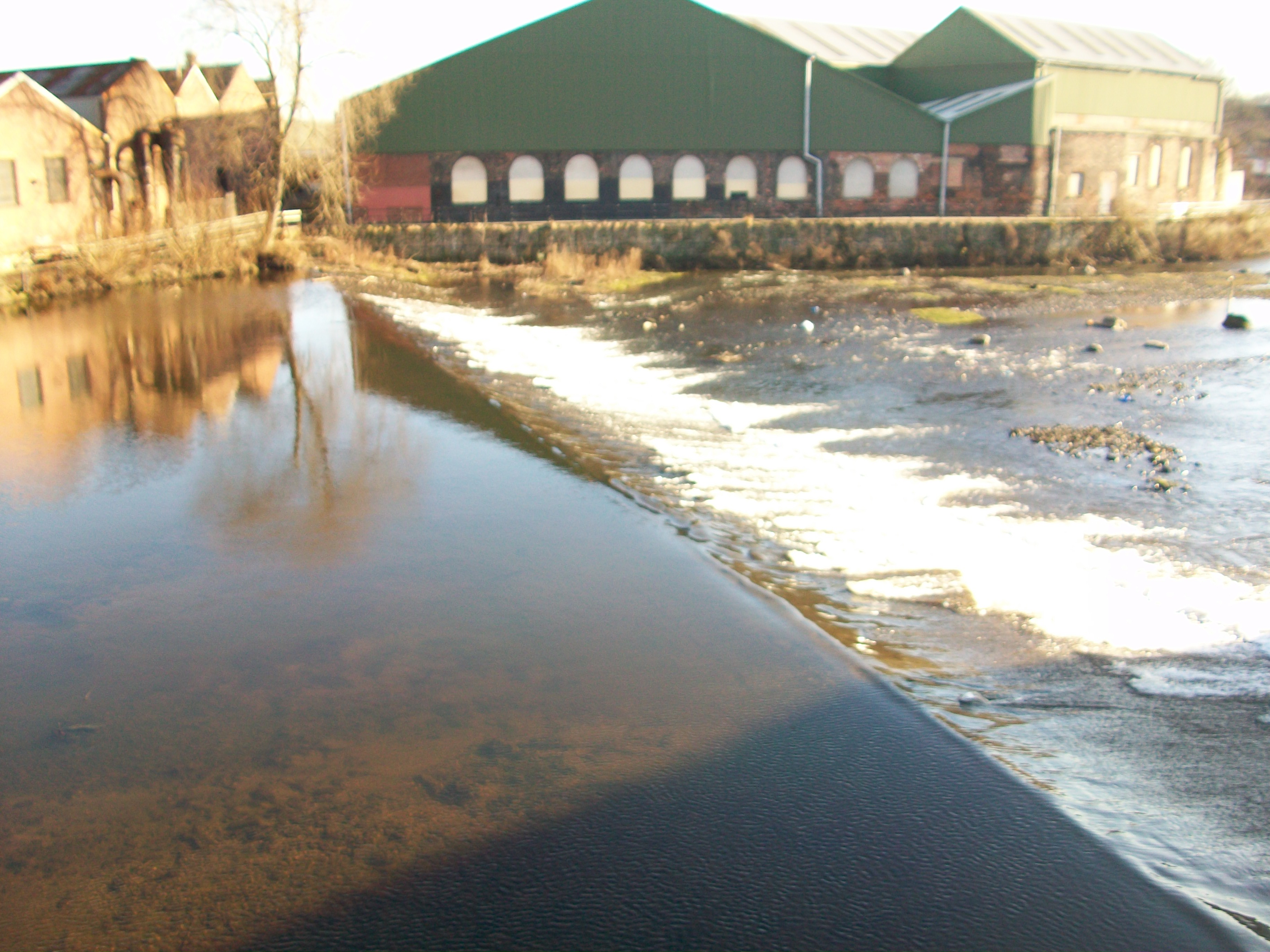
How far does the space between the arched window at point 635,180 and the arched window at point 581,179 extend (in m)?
0.84

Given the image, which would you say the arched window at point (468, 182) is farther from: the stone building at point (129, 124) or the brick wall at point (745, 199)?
the stone building at point (129, 124)

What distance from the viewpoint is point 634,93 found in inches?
1455

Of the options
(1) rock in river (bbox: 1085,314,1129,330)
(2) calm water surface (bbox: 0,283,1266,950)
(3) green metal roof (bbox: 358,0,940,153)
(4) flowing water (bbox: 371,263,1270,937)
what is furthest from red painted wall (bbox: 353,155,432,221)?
(2) calm water surface (bbox: 0,283,1266,950)

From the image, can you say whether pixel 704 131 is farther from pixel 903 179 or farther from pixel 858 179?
pixel 903 179

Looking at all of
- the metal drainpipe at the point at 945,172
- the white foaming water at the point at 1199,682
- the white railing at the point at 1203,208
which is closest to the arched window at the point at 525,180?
the metal drainpipe at the point at 945,172

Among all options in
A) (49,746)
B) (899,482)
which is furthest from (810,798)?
(899,482)

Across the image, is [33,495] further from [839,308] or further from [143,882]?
[839,308]

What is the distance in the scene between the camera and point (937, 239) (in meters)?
33.4

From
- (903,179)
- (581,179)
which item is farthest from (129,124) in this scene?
(903,179)

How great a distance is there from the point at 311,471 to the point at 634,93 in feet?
101

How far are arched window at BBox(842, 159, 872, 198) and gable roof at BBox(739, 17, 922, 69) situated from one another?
17.5ft

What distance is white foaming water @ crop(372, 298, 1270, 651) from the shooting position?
22.2 feet

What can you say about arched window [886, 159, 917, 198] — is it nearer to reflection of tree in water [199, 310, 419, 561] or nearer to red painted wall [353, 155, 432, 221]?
red painted wall [353, 155, 432, 221]

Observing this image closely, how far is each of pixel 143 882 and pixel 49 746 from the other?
1282 millimetres
